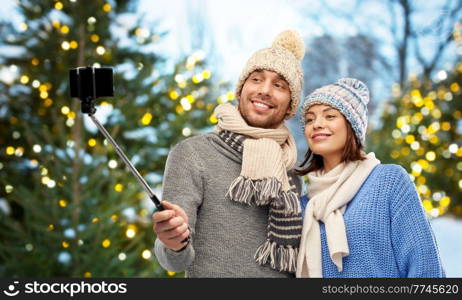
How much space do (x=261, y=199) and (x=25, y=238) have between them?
5.54 feet

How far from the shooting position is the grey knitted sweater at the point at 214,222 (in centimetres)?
150

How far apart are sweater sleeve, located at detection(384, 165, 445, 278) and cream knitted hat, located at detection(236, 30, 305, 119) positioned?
0.40 m

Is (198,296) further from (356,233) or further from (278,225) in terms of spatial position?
(356,233)

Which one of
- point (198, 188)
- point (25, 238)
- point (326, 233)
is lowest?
point (25, 238)

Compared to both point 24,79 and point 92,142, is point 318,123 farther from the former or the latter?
point 24,79

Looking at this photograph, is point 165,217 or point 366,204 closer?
point 165,217

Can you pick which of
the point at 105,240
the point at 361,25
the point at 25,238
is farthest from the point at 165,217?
the point at 361,25

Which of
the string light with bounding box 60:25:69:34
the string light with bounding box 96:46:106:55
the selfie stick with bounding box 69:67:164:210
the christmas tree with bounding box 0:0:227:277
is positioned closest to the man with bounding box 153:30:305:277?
the selfie stick with bounding box 69:67:164:210

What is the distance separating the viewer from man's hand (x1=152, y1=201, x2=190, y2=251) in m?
1.23

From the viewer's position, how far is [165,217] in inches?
48.4

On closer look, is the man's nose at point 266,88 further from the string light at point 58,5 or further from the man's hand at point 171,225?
the string light at point 58,5

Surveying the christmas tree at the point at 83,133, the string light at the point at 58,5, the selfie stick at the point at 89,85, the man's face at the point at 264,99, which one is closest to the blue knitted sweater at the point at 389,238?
the man's face at the point at 264,99

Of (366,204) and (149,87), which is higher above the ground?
(149,87)

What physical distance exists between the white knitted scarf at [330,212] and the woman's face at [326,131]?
68 mm
